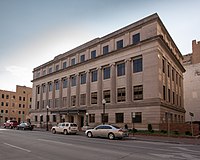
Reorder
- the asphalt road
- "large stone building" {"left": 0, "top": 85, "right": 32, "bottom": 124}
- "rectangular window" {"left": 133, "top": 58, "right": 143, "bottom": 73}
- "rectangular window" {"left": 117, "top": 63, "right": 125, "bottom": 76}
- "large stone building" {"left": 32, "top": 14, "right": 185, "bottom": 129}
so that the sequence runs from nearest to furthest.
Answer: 1. the asphalt road
2. "large stone building" {"left": 32, "top": 14, "right": 185, "bottom": 129}
3. "rectangular window" {"left": 133, "top": 58, "right": 143, "bottom": 73}
4. "rectangular window" {"left": 117, "top": 63, "right": 125, "bottom": 76}
5. "large stone building" {"left": 0, "top": 85, "right": 32, "bottom": 124}

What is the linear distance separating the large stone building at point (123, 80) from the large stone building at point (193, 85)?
11700 millimetres

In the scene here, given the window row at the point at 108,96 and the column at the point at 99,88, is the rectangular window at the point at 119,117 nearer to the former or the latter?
the window row at the point at 108,96

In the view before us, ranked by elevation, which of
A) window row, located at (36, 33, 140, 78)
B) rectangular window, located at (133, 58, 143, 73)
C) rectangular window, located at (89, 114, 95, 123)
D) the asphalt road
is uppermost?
window row, located at (36, 33, 140, 78)

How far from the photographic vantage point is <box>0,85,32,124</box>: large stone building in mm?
96250

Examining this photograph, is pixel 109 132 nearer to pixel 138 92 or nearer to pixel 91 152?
pixel 91 152

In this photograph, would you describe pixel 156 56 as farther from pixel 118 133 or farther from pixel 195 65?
pixel 195 65

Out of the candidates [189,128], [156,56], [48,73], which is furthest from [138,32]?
[48,73]

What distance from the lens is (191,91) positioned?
64.1 metres

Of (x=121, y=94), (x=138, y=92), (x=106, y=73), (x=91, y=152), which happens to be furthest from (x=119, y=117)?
(x=91, y=152)

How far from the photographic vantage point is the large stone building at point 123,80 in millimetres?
36594

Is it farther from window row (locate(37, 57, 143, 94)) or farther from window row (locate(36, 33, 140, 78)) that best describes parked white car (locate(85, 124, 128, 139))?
window row (locate(36, 33, 140, 78))

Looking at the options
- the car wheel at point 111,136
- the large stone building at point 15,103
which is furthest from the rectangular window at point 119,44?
the large stone building at point 15,103

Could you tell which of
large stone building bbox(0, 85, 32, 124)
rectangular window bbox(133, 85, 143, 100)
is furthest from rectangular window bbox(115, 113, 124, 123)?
large stone building bbox(0, 85, 32, 124)

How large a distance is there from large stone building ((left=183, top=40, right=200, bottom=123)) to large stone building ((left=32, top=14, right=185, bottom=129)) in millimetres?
11700
